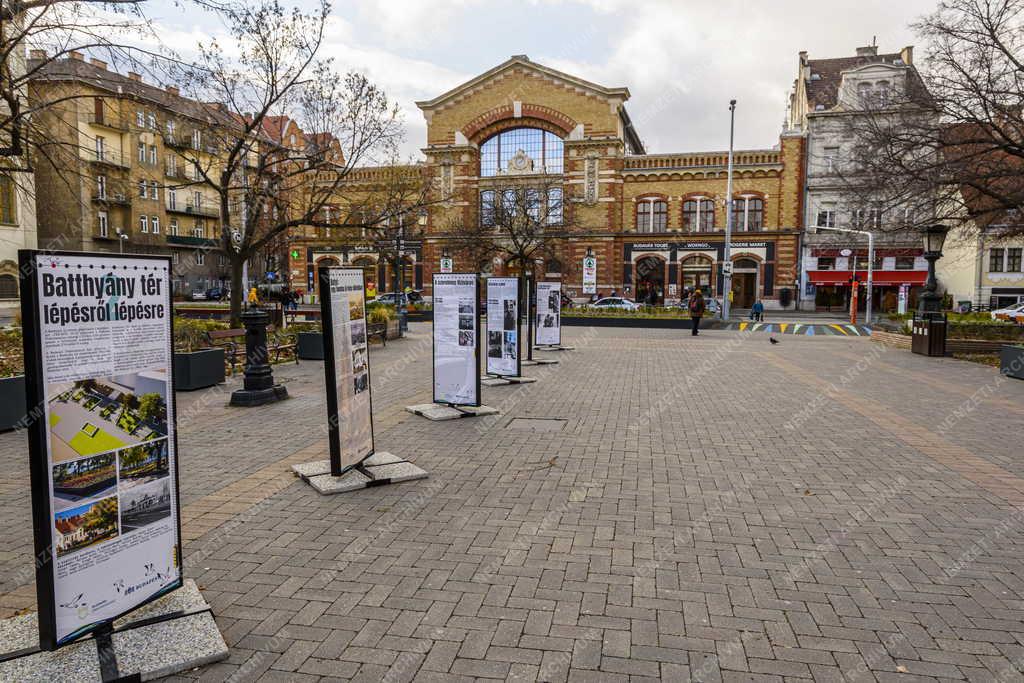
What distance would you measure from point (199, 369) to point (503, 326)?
17.0 feet

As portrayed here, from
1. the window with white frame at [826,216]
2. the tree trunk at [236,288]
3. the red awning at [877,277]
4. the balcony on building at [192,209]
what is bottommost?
the tree trunk at [236,288]

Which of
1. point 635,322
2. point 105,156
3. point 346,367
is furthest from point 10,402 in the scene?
point 105,156

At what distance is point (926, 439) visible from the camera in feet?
26.0

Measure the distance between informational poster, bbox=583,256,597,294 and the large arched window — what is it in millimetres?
7027

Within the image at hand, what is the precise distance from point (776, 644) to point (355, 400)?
159 inches

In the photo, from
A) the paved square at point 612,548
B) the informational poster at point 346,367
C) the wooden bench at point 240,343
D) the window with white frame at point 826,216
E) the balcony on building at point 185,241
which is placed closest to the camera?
the paved square at point 612,548

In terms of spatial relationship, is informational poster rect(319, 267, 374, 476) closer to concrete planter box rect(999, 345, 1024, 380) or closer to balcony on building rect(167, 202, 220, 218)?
concrete planter box rect(999, 345, 1024, 380)

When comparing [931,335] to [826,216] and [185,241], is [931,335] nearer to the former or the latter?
[826,216]

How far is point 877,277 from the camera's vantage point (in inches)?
1775

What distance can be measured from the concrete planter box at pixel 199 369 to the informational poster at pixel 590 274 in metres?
38.0

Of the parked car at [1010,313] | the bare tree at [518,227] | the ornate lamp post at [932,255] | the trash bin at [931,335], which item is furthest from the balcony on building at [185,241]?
the parked car at [1010,313]

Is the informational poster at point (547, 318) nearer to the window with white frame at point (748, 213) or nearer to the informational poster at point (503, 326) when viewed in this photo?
the informational poster at point (503, 326)

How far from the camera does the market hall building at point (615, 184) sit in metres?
46.3

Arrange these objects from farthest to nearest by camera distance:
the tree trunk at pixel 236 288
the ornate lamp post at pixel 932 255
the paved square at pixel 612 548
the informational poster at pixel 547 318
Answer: the informational poster at pixel 547 318
the ornate lamp post at pixel 932 255
the tree trunk at pixel 236 288
the paved square at pixel 612 548
